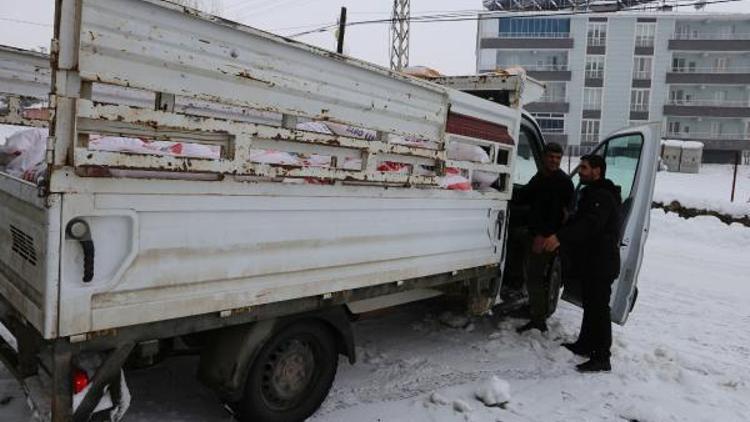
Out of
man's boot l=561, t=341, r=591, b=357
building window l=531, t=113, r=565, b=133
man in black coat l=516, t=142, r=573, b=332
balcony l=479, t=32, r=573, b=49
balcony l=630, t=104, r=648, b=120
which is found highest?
balcony l=479, t=32, r=573, b=49

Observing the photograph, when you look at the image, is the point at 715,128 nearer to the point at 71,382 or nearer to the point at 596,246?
the point at 596,246

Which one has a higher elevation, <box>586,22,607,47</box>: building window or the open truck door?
<box>586,22,607,47</box>: building window

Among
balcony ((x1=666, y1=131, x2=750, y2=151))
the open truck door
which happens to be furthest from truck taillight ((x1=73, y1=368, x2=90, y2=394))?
balcony ((x1=666, y1=131, x2=750, y2=151))

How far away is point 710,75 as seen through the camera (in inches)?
1713

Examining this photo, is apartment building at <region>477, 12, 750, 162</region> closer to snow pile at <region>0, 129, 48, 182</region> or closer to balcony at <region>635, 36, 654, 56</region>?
balcony at <region>635, 36, 654, 56</region>

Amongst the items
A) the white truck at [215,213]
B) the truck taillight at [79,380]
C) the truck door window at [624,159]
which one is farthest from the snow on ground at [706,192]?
the truck taillight at [79,380]

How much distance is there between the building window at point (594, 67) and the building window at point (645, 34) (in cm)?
293

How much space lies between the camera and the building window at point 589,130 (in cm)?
4447

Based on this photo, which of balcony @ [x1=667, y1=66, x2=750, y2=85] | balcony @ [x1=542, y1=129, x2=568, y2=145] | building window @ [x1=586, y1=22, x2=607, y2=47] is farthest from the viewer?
balcony @ [x1=542, y1=129, x2=568, y2=145]

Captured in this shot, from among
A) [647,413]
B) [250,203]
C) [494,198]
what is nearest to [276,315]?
[250,203]

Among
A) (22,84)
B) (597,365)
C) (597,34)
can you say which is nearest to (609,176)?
(597,365)

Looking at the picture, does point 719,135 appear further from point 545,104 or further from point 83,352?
point 83,352

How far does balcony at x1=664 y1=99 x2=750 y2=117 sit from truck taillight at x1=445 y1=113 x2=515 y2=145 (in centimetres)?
4526

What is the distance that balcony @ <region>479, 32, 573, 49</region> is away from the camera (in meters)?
43.7
